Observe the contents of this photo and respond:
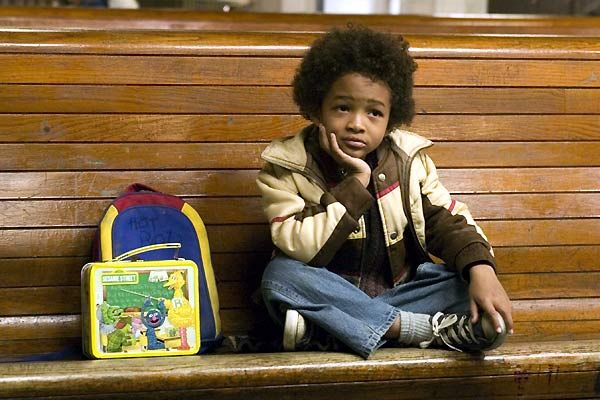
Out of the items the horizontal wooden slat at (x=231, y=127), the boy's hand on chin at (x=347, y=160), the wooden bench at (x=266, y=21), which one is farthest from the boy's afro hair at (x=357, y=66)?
the wooden bench at (x=266, y=21)

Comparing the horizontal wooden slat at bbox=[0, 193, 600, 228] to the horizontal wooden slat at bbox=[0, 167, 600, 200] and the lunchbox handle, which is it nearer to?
the horizontal wooden slat at bbox=[0, 167, 600, 200]

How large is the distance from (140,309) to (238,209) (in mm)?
466

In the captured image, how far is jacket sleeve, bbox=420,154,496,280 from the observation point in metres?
1.90

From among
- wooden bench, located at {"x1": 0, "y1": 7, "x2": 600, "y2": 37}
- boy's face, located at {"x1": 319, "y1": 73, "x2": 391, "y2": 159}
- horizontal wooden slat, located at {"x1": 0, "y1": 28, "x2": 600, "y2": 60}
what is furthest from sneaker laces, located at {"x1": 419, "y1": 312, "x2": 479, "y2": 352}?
wooden bench, located at {"x1": 0, "y1": 7, "x2": 600, "y2": 37}

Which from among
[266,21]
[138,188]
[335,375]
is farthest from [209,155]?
[266,21]

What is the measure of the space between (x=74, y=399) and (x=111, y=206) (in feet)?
1.71

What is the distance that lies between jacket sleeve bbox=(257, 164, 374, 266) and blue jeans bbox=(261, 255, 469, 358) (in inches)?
1.3

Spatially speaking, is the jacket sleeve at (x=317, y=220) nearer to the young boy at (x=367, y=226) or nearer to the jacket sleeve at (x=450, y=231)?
the young boy at (x=367, y=226)

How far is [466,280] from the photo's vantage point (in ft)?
6.30

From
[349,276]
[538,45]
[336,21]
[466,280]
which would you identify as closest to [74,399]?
[349,276]

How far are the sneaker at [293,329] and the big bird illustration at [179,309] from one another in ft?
0.57

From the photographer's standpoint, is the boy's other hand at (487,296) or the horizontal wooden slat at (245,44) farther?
the horizontal wooden slat at (245,44)

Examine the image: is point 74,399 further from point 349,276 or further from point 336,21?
point 336,21

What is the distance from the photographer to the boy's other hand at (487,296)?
1785 millimetres
